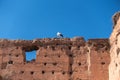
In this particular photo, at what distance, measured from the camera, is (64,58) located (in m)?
35.2

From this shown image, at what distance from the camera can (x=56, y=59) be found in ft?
115

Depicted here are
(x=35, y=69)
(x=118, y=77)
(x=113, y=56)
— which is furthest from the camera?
(x=35, y=69)

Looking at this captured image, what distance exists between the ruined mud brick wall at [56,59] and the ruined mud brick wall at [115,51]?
3.98 ft

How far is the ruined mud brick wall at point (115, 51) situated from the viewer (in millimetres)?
30928

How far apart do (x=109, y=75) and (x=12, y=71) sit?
6407mm

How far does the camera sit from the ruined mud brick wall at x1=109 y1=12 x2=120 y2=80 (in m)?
30.9

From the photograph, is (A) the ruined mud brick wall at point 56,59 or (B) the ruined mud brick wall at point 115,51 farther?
(A) the ruined mud brick wall at point 56,59

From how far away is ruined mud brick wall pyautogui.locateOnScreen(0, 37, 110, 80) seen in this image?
1362 inches

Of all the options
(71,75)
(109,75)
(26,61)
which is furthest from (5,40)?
(109,75)

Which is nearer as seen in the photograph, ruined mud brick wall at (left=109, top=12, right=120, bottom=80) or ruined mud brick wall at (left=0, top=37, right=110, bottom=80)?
ruined mud brick wall at (left=109, top=12, right=120, bottom=80)

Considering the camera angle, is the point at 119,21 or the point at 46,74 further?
the point at 46,74

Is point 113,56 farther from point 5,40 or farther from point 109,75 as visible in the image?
point 5,40

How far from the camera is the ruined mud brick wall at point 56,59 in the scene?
113ft

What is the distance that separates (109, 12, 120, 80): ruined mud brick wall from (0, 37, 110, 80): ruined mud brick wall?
3.98ft
